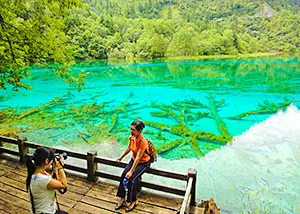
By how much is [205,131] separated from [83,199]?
357 inches

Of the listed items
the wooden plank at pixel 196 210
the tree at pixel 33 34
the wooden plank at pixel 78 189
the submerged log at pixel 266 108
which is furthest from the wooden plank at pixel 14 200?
the submerged log at pixel 266 108

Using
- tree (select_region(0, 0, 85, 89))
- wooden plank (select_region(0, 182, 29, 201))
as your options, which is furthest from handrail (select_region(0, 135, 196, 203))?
tree (select_region(0, 0, 85, 89))

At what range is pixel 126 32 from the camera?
82.5 meters

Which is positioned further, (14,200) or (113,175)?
(113,175)

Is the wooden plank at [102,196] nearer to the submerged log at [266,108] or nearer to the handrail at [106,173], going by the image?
the handrail at [106,173]

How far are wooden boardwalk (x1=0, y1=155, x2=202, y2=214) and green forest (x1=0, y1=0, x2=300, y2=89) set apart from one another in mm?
3643

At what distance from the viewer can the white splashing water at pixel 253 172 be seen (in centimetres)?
627

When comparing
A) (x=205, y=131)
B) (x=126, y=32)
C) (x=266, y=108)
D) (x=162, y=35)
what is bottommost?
(x=205, y=131)

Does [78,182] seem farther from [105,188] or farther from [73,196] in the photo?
[105,188]

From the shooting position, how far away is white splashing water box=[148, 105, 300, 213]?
6.27 m

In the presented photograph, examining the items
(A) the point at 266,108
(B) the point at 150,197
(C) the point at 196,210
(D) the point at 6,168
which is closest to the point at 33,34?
(D) the point at 6,168

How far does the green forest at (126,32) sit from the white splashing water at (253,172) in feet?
17.8

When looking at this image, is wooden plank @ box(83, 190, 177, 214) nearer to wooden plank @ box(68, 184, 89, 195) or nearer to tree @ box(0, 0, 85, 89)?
wooden plank @ box(68, 184, 89, 195)

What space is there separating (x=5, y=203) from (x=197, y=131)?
9.32 m
